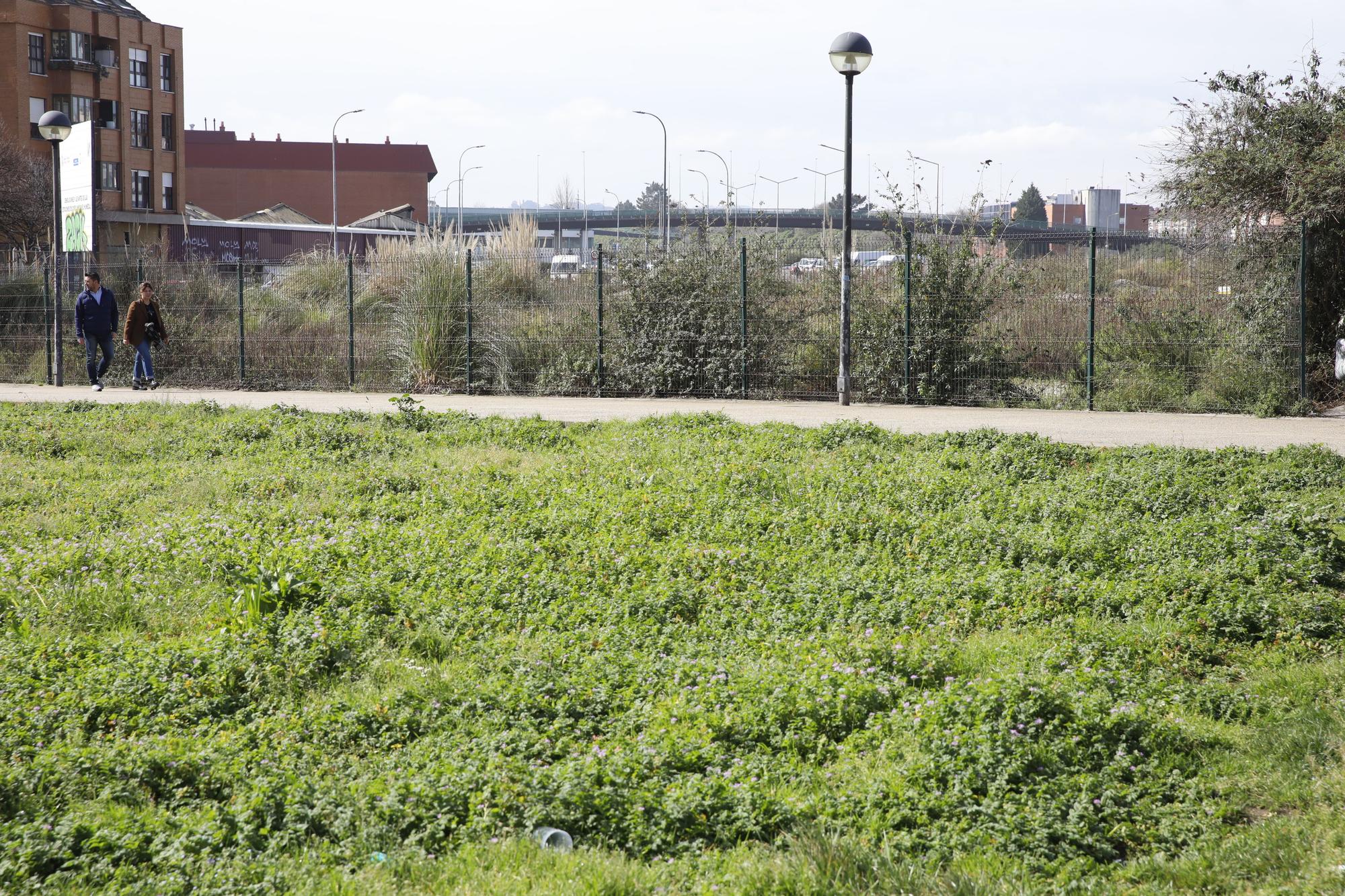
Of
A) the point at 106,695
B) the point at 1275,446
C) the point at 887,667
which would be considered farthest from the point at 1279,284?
the point at 106,695

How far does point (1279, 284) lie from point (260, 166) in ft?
295

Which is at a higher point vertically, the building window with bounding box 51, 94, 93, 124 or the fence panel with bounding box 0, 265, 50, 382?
the building window with bounding box 51, 94, 93, 124

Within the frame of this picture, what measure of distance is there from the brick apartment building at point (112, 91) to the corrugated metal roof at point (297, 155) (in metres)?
25.4

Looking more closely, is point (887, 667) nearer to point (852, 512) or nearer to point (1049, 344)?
point (852, 512)

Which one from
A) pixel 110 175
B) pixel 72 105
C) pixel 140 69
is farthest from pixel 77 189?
pixel 140 69

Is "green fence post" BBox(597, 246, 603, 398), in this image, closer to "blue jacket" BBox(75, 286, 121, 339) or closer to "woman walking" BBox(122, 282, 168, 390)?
"woman walking" BBox(122, 282, 168, 390)

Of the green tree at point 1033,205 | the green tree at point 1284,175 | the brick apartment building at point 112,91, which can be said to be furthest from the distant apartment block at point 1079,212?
the brick apartment building at point 112,91

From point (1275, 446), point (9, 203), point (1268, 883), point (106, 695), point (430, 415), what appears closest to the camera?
point (1268, 883)

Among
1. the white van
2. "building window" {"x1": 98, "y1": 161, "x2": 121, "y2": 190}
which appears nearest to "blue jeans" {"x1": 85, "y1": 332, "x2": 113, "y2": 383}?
the white van

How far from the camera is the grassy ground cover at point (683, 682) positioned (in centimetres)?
430

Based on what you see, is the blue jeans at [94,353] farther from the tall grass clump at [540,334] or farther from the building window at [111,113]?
the building window at [111,113]

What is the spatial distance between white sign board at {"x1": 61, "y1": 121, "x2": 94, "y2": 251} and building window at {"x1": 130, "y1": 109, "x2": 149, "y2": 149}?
45480mm

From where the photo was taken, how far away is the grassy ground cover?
430 cm

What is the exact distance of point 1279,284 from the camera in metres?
16.9
